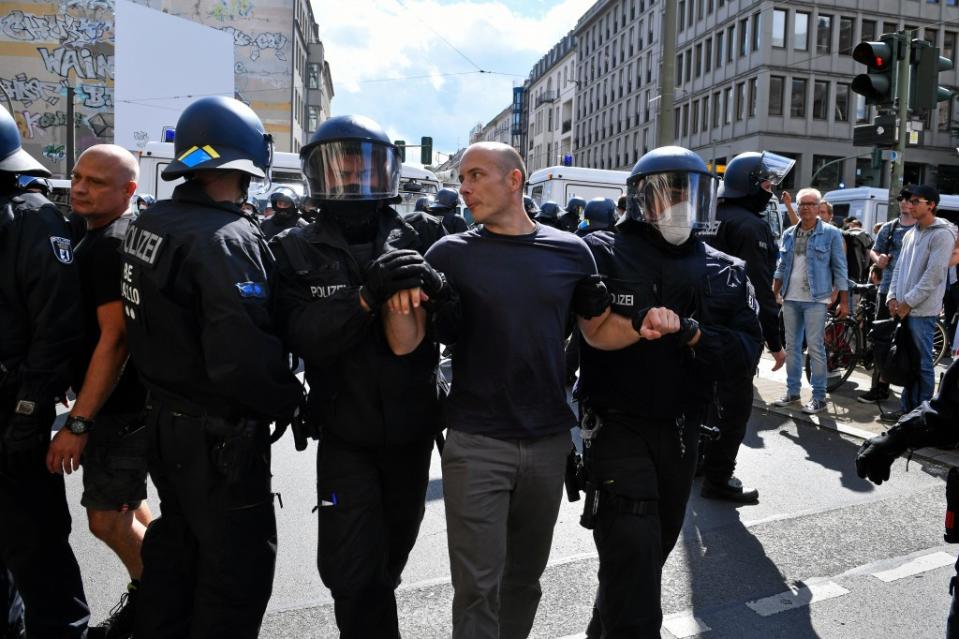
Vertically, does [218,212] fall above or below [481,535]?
above

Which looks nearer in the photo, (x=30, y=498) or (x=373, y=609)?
(x=373, y=609)

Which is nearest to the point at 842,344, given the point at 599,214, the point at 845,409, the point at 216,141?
the point at 845,409

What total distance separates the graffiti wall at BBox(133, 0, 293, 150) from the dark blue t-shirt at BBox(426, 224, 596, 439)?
149 ft

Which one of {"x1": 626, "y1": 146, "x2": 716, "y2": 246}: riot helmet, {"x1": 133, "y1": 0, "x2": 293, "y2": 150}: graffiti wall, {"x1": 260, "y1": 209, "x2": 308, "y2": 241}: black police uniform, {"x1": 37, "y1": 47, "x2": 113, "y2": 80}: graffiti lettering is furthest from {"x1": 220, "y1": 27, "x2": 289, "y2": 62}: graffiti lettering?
{"x1": 626, "y1": 146, "x2": 716, "y2": 246}: riot helmet

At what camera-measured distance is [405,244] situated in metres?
2.80

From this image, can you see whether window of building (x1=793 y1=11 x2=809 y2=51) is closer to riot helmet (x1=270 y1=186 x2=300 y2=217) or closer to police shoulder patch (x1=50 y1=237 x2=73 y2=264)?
riot helmet (x1=270 y1=186 x2=300 y2=217)

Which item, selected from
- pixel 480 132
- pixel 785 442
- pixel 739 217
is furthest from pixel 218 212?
pixel 480 132

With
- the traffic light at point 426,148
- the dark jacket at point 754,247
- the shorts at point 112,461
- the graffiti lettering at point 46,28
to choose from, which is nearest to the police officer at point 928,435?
the dark jacket at point 754,247

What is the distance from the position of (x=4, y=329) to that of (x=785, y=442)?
5.44m

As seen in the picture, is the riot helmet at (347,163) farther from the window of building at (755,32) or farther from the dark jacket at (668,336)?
the window of building at (755,32)

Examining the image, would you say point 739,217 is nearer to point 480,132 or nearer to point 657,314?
point 657,314

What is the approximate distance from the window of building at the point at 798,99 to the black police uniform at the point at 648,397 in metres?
43.5

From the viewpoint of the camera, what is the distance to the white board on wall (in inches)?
1307

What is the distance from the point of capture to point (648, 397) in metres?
2.82
